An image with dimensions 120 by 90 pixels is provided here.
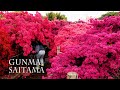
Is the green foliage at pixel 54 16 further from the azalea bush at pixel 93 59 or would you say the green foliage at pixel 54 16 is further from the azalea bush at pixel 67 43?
the azalea bush at pixel 93 59

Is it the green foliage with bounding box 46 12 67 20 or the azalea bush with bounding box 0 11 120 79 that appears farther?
the green foliage with bounding box 46 12 67 20

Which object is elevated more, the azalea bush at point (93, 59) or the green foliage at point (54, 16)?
the green foliage at point (54, 16)

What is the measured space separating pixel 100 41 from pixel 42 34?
2421 millimetres

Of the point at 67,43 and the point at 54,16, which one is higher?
the point at 54,16

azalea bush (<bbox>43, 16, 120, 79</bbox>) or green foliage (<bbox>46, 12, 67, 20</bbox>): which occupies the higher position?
green foliage (<bbox>46, 12, 67, 20</bbox>)

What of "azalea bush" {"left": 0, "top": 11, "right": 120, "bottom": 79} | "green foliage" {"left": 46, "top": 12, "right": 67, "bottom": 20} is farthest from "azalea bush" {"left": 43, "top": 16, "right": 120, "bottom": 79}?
"green foliage" {"left": 46, "top": 12, "right": 67, "bottom": 20}

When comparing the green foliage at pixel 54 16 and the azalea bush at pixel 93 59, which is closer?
the azalea bush at pixel 93 59

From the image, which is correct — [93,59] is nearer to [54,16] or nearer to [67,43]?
[67,43]

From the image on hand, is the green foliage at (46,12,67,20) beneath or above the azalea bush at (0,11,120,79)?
above

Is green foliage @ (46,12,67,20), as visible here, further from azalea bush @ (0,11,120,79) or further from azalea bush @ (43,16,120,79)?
azalea bush @ (43,16,120,79)

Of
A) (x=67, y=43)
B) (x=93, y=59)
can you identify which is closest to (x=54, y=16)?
(x=67, y=43)

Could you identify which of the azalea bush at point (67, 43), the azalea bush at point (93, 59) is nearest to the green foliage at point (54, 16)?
the azalea bush at point (67, 43)

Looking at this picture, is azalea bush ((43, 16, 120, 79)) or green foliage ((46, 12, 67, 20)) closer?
azalea bush ((43, 16, 120, 79))
